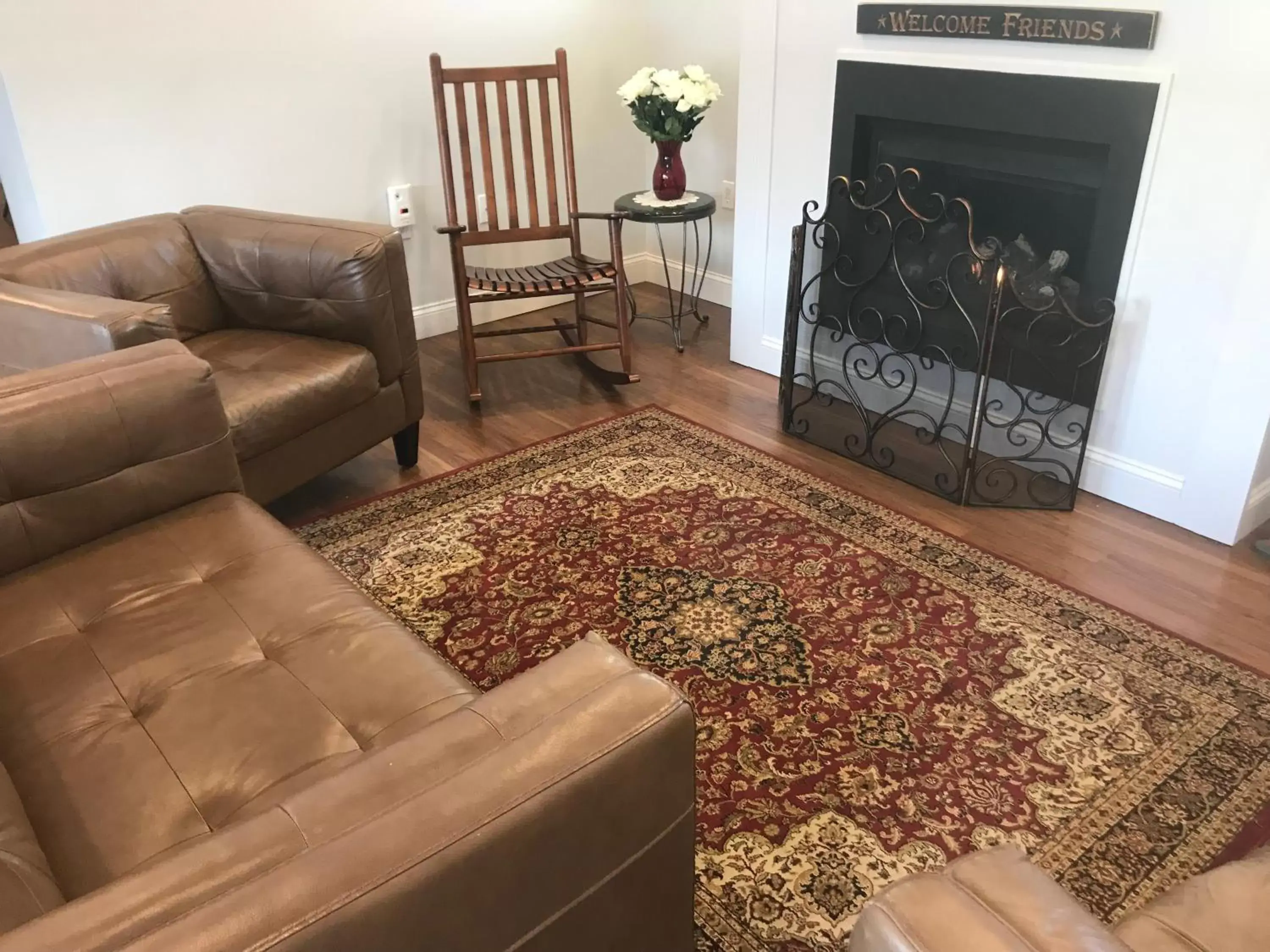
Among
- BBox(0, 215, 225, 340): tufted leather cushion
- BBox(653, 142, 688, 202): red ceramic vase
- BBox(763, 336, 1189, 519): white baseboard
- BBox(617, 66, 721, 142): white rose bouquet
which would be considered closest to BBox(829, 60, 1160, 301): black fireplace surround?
BBox(763, 336, 1189, 519): white baseboard

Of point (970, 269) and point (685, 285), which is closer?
point (970, 269)

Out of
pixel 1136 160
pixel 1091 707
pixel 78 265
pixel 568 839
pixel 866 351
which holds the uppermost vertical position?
pixel 1136 160

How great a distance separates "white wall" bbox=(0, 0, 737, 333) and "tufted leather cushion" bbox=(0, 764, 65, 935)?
7.57ft

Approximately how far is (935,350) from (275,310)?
73.6 inches

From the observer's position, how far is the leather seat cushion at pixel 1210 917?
3.14 ft

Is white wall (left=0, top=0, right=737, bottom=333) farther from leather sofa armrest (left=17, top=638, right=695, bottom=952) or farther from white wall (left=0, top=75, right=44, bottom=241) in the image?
leather sofa armrest (left=17, top=638, right=695, bottom=952)

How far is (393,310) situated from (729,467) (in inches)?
40.9

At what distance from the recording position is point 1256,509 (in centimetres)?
237

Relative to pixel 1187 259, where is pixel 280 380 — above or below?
below

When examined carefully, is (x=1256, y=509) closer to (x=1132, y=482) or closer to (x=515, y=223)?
(x=1132, y=482)

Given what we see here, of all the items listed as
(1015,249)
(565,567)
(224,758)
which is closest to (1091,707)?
(565,567)

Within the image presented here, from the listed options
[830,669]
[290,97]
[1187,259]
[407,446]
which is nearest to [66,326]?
[407,446]

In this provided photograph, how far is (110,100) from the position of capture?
2809 mm

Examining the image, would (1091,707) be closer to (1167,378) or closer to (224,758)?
(1167,378)
